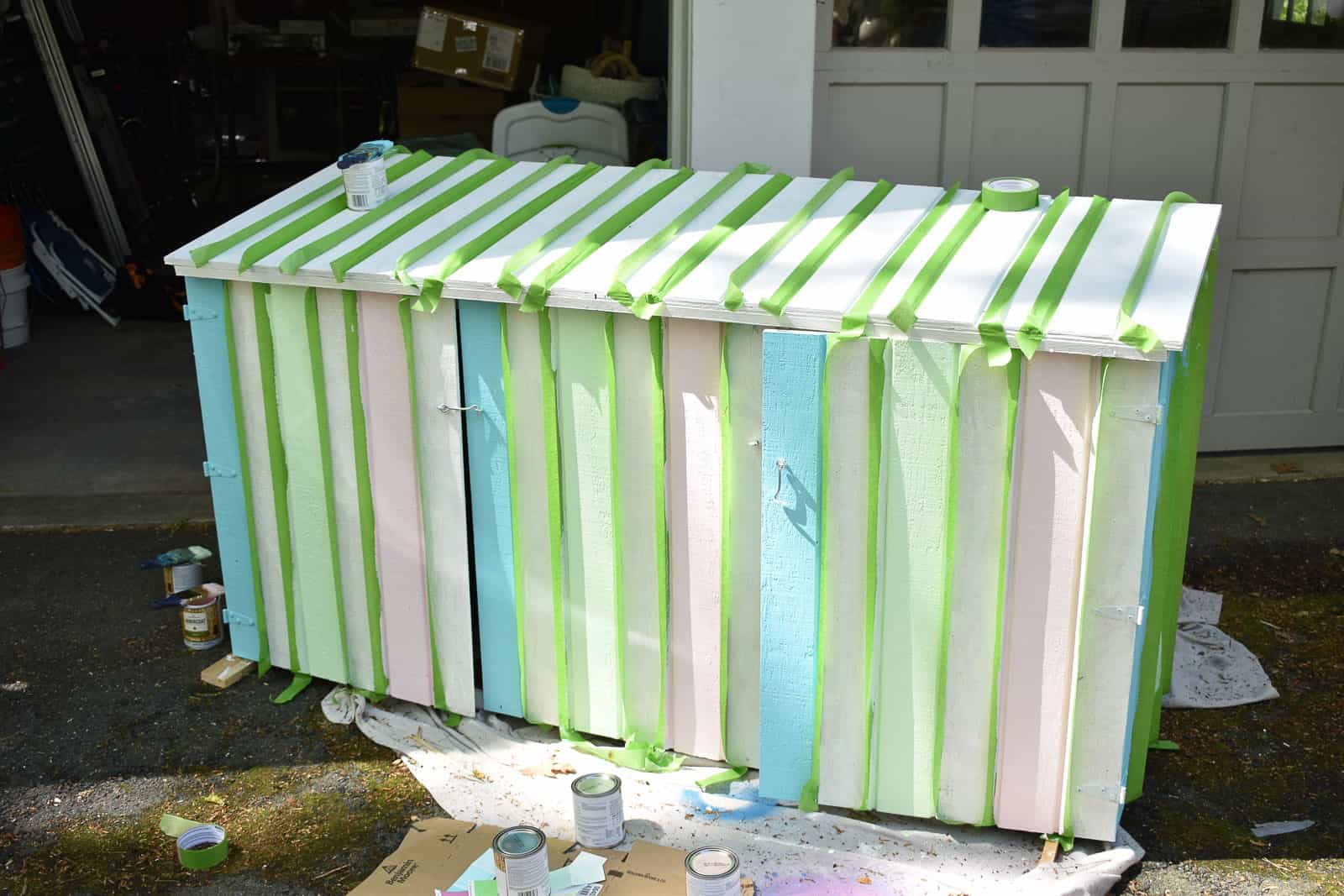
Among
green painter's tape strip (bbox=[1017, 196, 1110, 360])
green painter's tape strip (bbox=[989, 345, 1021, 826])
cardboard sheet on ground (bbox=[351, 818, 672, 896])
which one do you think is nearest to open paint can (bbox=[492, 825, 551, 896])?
cardboard sheet on ground (bbox=[351, 818, 672, 896])

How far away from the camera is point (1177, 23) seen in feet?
18.4

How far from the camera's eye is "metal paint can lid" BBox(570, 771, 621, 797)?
3.75m

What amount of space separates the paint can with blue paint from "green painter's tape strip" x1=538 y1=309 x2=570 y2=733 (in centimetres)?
89

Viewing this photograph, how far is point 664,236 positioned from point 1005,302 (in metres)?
1.06

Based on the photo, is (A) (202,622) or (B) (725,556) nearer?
(B) (725,556)

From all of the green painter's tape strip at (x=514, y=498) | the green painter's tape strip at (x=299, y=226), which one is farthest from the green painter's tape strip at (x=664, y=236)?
the green painter's tape strip at (x=299, y=226)

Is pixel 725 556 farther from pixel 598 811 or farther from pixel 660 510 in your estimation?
pixel 598 811

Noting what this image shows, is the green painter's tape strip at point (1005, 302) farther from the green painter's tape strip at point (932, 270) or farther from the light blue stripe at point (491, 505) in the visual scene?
the light blue stripe at point (491, 505)

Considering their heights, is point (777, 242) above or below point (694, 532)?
above

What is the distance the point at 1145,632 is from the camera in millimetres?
3857

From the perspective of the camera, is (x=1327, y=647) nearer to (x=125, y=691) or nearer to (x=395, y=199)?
(x=395, y=199)

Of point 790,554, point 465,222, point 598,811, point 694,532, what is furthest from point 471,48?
point 598,811

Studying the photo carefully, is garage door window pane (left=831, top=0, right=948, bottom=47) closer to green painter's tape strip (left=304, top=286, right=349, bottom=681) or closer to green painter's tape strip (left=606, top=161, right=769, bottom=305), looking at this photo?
green painter's tape strip (left=606, top=161, right=769, bottom=305)

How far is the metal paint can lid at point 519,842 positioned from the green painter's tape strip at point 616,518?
2.30ft
